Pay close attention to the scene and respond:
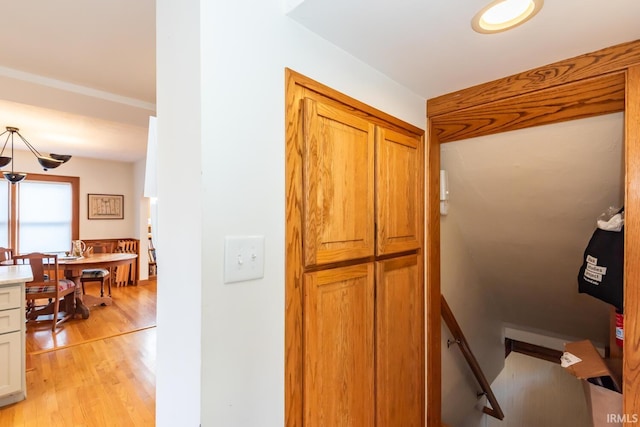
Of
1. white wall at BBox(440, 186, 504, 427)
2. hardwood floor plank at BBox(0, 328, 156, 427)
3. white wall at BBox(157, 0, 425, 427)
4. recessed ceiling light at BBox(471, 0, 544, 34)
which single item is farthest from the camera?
white wall at BBox(440, 186, 504, 427)

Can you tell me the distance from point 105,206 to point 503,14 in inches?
272

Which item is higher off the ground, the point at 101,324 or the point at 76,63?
the point at 76,63

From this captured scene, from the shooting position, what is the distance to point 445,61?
122cm

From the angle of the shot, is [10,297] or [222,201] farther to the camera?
[10,297]

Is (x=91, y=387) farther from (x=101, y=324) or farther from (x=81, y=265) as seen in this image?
(x=81, y=265)

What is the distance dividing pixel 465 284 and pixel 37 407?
11.1 feet

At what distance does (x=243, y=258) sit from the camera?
822 mm

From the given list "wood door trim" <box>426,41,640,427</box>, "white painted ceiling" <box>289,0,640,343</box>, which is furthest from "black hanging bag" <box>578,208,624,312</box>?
"white painted ceiling" <box>289,0,640,343</box>

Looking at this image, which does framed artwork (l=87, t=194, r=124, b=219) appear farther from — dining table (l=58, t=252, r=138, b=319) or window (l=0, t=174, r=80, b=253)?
dining table (l=58, t=252, r=138, b=319)

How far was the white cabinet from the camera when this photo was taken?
2.14m

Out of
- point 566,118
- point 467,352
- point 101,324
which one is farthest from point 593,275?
point 101,324

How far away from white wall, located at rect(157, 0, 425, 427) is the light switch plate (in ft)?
0.07

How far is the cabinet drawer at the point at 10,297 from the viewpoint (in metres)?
2.14

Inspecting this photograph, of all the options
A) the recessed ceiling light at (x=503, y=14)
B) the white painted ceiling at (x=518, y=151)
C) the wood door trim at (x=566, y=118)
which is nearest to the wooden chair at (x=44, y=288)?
the wood door trim at (x=566, y=118)
